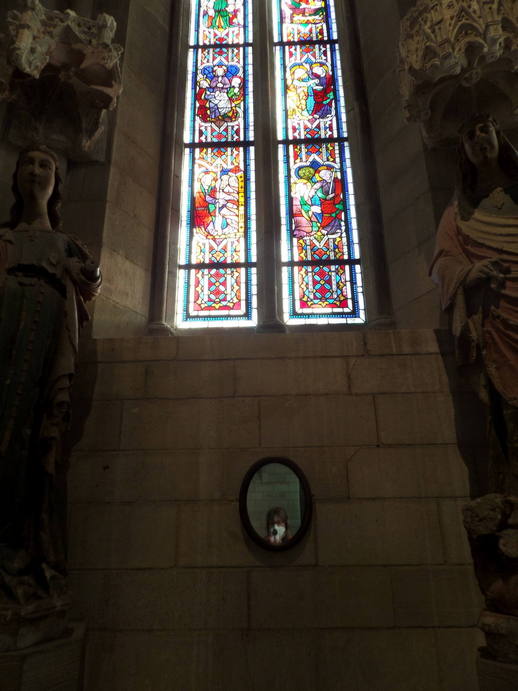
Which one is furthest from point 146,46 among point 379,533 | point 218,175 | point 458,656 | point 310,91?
point 458,656

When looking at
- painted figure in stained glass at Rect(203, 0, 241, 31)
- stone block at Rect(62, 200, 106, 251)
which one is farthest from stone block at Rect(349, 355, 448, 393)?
painted figure in stained glass at Rect(203, 0, 241, 31)

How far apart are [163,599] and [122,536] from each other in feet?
1.32

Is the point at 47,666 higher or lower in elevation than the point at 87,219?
lower

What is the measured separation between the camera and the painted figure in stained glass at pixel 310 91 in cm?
488

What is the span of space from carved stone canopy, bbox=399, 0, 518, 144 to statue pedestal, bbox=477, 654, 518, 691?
345 centimetres

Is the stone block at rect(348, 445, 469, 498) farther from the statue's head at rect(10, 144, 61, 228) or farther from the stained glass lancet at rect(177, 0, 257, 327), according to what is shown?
the statue's head at rect(10, 144, 61, 228)

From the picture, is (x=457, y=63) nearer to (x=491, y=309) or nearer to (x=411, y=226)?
(x=411, y=226)

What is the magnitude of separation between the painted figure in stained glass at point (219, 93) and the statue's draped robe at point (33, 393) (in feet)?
8.57

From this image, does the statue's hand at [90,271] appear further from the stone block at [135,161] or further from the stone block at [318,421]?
the stone block at [135,161]

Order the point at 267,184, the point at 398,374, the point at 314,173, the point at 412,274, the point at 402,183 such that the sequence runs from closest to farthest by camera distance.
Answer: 1. the point at 398,374
2. the point at 412,274
3. the point at 402,183
4. the point at 267,184
5. the point at 314,173

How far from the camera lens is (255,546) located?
110 inches

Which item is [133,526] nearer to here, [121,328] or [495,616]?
[121,328]

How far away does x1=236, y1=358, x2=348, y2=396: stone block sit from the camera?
3137mm

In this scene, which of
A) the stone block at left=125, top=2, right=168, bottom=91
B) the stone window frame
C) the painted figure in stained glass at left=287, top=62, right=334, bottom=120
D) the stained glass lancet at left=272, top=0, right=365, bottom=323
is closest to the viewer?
the stone window frame
